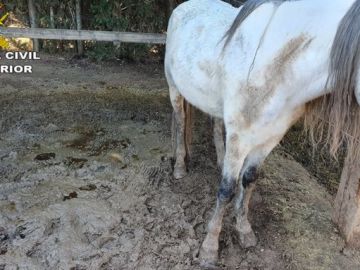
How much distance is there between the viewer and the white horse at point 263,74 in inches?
69.5

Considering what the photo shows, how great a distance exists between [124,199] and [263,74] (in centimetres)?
150

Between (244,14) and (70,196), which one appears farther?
(70,196)

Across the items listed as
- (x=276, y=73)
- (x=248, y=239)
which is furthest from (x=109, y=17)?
Result: (x=276, y=73)

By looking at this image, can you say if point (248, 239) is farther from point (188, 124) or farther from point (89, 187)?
point (89, 187)

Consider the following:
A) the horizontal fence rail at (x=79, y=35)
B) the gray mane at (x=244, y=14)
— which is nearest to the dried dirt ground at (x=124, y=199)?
the horizontal fence rail at (x=79, y=35)

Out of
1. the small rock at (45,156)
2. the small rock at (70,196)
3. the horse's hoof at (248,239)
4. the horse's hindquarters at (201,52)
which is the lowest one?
the horse's hoof at (248,239)

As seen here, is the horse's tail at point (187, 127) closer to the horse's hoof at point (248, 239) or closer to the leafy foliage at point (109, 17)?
the horse's hoof at point (248, 239)

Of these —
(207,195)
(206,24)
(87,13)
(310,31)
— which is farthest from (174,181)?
(87,13)

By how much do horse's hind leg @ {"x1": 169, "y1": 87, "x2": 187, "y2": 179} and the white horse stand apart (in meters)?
0.44

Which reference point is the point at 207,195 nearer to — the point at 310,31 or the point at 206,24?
the point at 206,24

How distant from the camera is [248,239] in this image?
2.67m

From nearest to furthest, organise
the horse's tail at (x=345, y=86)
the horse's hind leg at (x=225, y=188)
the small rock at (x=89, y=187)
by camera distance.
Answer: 1. the horse's tail at (x=345, y=86)
2. the horse's hind leg at (x=225, y=188)
3. the small rock at (x=89, y=187)

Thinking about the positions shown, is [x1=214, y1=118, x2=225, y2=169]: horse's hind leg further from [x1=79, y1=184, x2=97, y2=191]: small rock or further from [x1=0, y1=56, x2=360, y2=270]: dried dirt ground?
[x1=79, y1=184, x2=97, y2=191]: small rock

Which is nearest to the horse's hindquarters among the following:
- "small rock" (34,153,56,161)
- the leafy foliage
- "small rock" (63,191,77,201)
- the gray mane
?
the gray mane
